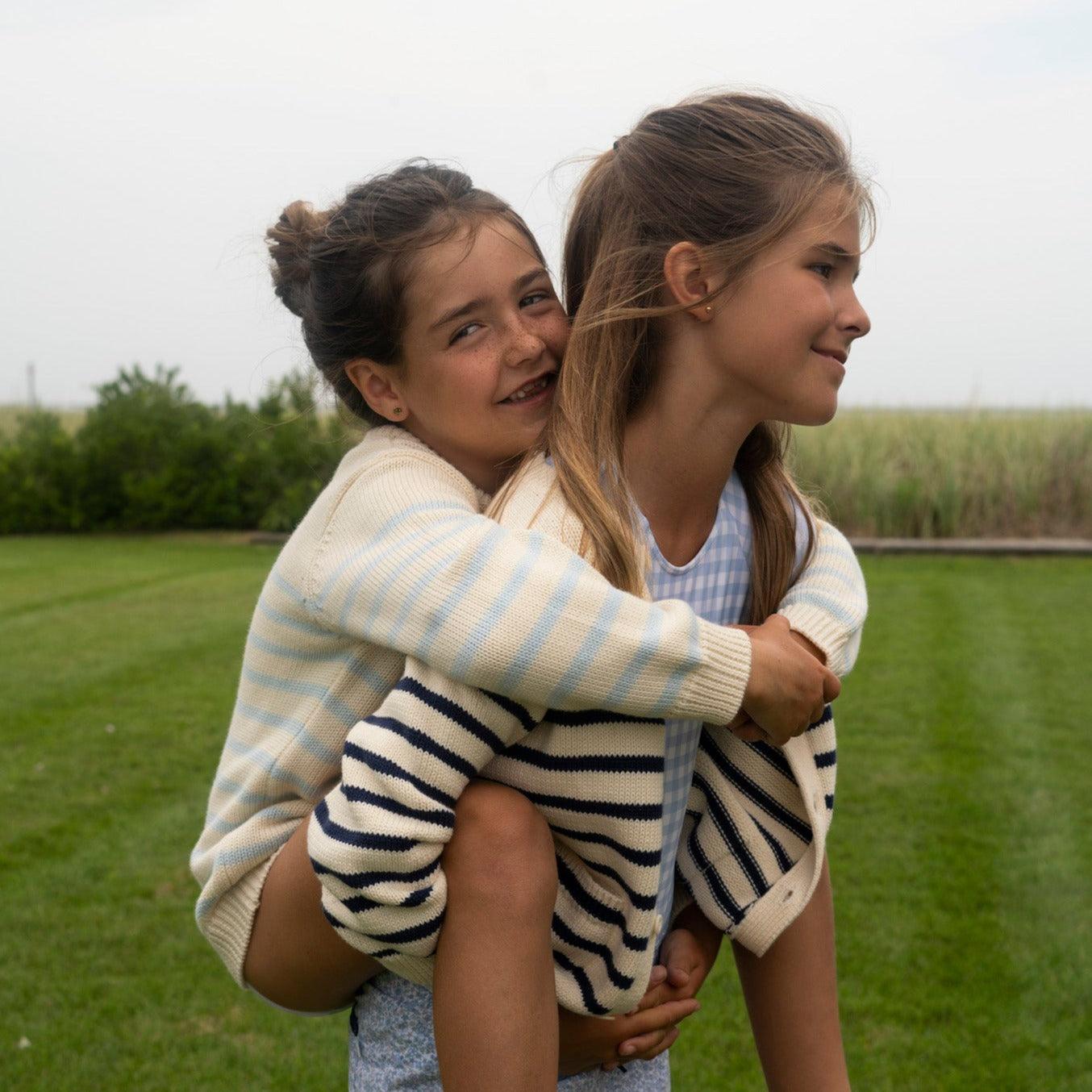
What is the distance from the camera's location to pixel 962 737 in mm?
6020

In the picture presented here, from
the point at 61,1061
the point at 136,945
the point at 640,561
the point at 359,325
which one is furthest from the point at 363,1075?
the point at 136,945

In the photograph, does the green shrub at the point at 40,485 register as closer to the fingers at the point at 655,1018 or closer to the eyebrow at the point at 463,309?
the eyebrow at the point at 463,309

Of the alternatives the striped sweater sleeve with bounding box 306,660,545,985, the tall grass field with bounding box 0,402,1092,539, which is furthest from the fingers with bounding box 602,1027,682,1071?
the tall grass field with bounding box 0,402,1092,539

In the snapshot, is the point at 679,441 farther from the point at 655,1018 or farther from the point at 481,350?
the point at 655,1018

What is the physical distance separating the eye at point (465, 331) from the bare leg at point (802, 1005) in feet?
2.98

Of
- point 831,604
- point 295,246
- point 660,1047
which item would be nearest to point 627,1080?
point 660,1047

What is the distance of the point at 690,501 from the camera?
6.25 feet

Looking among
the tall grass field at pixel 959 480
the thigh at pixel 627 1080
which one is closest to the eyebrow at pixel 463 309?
the thigh at pixel 627 1080

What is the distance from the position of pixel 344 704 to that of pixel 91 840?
11.4 feet

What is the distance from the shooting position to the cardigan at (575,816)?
1.54 metres

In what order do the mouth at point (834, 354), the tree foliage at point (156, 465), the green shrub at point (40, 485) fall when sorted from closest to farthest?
1. the mouth at point (834, 354)
2. the tree foliage at point (156, 465)
3. the green shrub at point (40, 485)

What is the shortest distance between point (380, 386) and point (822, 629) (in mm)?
728

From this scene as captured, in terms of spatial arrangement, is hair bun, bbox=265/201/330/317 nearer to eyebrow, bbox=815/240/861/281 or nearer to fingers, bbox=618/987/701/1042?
eyebrow, bbox=815/240/861/281

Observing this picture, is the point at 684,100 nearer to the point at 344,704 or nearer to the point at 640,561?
the point at 640,561
